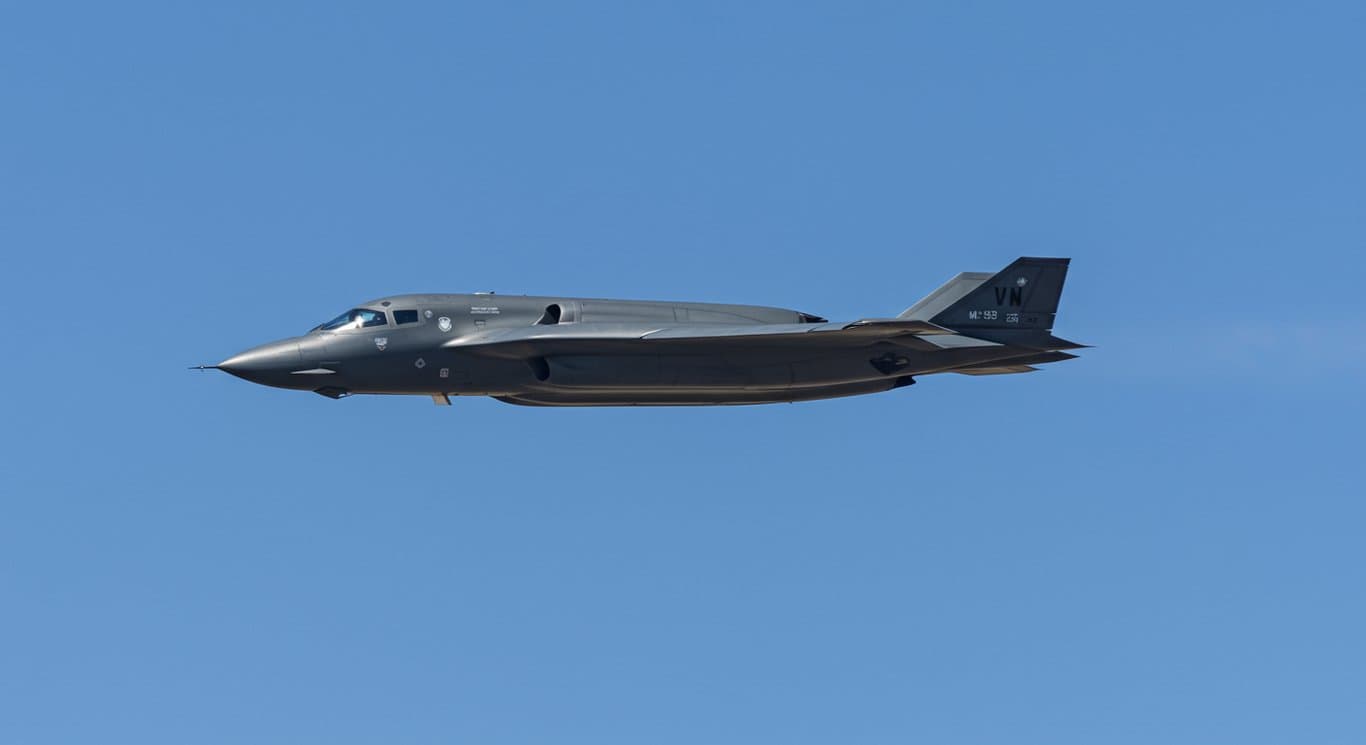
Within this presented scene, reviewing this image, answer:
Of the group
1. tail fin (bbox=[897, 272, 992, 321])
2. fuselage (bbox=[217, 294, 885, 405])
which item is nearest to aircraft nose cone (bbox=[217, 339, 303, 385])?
fuselage (bbox=[217, 294, 885, 405])

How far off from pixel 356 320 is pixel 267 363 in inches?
89.7

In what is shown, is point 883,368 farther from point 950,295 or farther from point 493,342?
point 493,342

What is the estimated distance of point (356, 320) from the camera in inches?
1583

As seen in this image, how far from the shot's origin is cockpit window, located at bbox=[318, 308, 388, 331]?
1578 inches

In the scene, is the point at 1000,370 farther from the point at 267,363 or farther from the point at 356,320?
the point at 267,363

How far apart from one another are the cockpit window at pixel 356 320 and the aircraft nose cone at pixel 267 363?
1.07 m

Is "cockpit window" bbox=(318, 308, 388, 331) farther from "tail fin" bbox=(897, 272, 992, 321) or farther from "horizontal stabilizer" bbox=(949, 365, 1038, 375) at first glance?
"horizontal stabilizer" bbox=(949, 365, 1038, 375)

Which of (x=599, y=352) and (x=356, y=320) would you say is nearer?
(x=599, y=352)

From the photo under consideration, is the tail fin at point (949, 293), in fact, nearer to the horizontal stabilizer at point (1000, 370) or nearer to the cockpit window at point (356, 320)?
the horizontal stabilizer at point (1000, 370)

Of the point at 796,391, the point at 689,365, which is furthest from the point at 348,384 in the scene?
the point at 796,391

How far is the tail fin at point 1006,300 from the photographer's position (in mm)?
42781

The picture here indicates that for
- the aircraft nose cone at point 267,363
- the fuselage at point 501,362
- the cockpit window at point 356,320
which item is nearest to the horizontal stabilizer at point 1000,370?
the fuselage at point 501,362

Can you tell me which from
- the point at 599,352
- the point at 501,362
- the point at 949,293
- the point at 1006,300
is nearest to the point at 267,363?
the point at 501,362

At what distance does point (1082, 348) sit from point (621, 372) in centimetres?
1102
